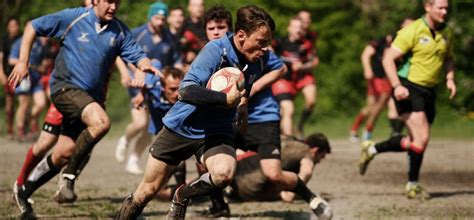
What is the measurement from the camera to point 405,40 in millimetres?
10906

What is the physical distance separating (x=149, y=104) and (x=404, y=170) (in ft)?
14.0

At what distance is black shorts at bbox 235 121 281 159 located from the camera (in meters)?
9.70

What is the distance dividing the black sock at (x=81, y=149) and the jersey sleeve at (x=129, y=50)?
0.76m

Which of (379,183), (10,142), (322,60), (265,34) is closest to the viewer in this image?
(265,34)

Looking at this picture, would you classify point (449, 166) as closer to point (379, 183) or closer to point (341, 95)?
point (379, 183)

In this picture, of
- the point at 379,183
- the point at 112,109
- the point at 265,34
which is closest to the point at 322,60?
the point at 112,109

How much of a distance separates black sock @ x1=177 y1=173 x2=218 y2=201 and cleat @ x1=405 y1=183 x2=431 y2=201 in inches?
144

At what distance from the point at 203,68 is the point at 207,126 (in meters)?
0.50

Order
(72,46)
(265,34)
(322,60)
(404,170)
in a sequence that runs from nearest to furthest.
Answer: (265,34)
(72,46)
(404,170)
(322,60)

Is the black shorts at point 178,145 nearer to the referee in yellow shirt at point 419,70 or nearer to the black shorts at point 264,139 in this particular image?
the black shorts at point 264,139

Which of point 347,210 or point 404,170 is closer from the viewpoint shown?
point 347,210

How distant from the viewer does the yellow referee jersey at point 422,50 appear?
35.8 feet

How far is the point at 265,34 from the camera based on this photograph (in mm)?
7676

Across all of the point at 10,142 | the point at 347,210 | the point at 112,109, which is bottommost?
the point at 112,109
